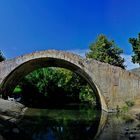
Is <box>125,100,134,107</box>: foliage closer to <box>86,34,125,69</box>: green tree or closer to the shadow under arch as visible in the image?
the shadow under arch

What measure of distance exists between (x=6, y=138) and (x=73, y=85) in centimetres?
4219

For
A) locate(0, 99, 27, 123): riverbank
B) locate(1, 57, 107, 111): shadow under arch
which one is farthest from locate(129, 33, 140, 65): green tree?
locate(0, 99, 27, 123): riverbank

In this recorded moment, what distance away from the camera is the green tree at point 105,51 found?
56125 mm

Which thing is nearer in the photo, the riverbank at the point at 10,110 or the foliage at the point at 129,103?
the riverbank at the point at 10,110

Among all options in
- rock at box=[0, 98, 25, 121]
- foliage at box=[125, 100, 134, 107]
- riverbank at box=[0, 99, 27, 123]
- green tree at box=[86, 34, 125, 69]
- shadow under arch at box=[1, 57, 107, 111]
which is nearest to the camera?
riverbank at box=[0, 99, 27, 123]

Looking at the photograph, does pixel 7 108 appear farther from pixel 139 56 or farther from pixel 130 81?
pixel 139 56

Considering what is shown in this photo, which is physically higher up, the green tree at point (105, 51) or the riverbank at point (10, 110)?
the green tree at point (105, 51)

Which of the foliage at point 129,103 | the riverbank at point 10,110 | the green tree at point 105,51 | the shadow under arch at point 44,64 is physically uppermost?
the green tree at point 105,51

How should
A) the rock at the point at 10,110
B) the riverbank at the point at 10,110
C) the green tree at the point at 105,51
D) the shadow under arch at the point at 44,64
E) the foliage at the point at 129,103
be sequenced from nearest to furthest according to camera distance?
the riverbank at the point at 10,110, the rock at the point at 10,110, the foliage at the point at 129,103, the shadow under arch at the point at 44,64, the green tree at the point at 105,51

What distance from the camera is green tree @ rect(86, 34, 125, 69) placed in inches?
2210

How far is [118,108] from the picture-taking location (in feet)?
116

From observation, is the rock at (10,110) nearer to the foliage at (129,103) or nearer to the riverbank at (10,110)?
the riverbank at (10,110)

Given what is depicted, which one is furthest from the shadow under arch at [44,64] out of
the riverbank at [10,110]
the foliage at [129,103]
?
the riverbank at [10,110]

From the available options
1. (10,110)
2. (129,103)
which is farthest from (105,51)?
(10,110)
